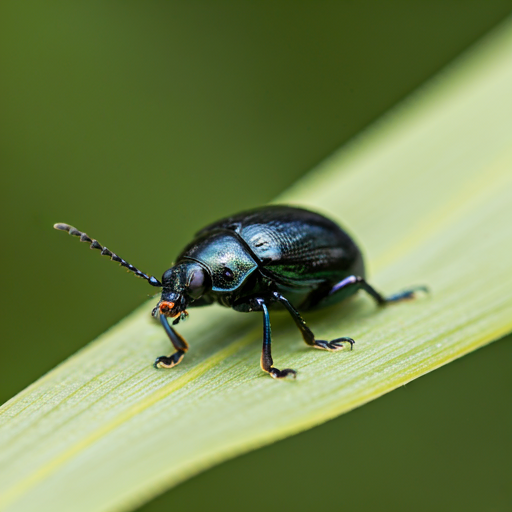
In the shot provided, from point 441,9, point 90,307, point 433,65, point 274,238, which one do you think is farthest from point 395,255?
point 441,9

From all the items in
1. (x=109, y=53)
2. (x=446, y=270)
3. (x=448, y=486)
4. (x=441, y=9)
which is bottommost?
Answer: (x=448, y=486)

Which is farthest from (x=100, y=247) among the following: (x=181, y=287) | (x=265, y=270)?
(x=265, y=270)

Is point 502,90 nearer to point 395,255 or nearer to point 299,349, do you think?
point 395,255

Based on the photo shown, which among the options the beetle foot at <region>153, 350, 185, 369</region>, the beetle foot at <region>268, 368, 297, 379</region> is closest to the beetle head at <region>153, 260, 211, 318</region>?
the beetle foot at <region>153, 350, 185, 369</region>

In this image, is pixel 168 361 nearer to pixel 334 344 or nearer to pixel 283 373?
pixel 283 373

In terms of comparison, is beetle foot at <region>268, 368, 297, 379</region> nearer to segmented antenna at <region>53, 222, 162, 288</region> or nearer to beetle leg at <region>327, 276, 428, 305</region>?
segmented antenna at <region>53, 222, 162, 288</region>

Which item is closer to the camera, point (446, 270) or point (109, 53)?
point (446, 270)
